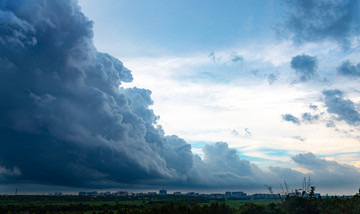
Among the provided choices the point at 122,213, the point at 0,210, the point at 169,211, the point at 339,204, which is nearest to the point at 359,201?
the point at 339,204

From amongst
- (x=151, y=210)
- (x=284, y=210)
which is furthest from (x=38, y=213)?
(x=284, y=210)

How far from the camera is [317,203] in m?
106

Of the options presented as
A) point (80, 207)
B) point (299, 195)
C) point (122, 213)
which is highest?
point (299, 195)

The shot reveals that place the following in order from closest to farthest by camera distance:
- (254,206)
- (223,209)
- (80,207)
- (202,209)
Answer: (202,209) < (223,209) < (254,206) < (80,207)

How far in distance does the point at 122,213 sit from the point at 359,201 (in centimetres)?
8162

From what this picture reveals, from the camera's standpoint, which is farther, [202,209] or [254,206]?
[254,206]

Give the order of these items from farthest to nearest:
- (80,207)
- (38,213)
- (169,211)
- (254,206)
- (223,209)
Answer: (80,207), (38,213), (254,206), (223,209), (169,211)

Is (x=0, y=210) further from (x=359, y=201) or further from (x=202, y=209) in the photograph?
(x=359, y=201)

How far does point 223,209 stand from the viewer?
100 metres

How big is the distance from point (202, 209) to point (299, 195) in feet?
111

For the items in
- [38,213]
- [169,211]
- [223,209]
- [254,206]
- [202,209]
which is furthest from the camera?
[38,213]

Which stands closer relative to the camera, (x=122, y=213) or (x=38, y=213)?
(x=122, y=213)

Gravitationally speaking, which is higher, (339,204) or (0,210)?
(339,204)

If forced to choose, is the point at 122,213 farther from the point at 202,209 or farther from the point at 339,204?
the point at 339,204
